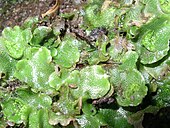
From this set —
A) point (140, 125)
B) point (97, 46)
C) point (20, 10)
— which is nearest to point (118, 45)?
point (97, 46)

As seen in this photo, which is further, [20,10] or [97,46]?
[20,10]

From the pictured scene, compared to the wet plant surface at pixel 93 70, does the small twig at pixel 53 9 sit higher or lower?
higher

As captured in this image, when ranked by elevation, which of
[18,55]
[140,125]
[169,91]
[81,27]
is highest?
[81,27]

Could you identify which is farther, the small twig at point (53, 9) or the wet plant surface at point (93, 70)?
the small twig at point (53, 9)

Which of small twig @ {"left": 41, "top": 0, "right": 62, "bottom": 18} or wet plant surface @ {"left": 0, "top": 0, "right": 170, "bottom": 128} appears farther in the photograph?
small twig @ {"left": 41, "top": 0, "right": 62, "bottom": 18}

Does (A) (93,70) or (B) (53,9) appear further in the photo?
(B) (53,9)

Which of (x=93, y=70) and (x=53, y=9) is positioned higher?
(x=53, y=9)

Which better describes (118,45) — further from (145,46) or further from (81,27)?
(81,27)

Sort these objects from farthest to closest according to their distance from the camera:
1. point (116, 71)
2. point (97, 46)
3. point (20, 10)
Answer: point (20, 10) < point (97, 46) < point (116, 71)
